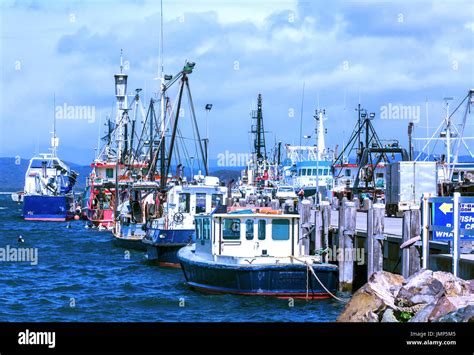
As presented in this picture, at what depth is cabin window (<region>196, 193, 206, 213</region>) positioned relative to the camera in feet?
125

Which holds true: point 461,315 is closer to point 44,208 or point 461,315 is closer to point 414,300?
point 414,300

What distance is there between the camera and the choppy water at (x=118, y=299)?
23.0 meters

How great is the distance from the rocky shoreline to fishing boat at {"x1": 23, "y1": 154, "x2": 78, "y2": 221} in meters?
73.1

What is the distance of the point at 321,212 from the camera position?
98.2 ft

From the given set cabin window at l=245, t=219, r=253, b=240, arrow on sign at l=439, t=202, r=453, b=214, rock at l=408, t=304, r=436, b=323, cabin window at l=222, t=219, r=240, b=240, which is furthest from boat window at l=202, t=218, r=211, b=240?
rock at l=408, t=304, r=436, b=323

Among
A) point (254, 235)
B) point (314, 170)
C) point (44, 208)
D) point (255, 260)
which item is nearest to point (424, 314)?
point (255, 260)

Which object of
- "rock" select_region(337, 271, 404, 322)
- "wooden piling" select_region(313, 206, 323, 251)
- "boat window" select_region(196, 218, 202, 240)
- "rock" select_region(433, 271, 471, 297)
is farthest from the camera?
"wooden piling" select_region(313, 206, 323, 251)

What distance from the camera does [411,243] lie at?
20.9 metres

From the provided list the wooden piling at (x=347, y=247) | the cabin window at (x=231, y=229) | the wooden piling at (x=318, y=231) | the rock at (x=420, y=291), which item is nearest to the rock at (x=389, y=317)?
the rock at (x=420, y=291)

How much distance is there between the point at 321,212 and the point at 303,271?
5.20 meters

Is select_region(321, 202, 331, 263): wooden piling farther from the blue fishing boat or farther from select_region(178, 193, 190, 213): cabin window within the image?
the blue fishing boat

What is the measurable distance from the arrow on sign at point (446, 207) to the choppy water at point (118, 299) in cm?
412

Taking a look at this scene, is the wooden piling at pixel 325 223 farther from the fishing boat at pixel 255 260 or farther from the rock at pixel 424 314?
the rock at pixel 424 314
